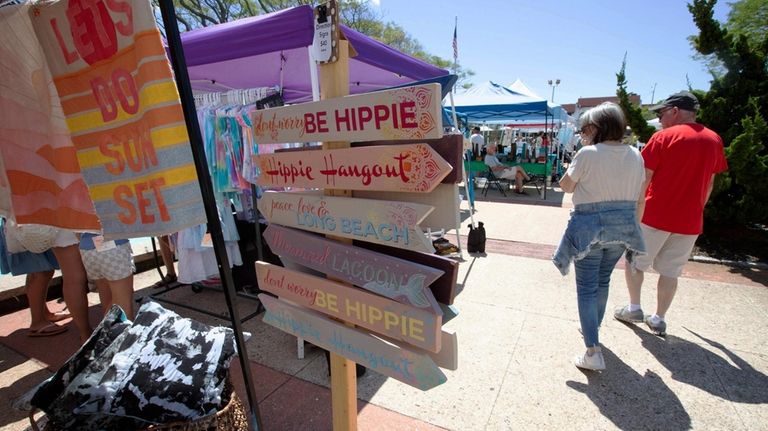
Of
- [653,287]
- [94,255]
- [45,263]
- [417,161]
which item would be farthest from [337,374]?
[653,287]

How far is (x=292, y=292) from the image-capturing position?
58.4 inches

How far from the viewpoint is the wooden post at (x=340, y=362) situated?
1.34 m

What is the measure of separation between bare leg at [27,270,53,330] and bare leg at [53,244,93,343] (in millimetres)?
591

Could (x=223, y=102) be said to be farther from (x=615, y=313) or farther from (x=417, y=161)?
(x=615, y=313)

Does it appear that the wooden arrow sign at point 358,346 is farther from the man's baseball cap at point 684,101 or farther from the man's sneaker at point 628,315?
the man's baseball cap at point 684,101

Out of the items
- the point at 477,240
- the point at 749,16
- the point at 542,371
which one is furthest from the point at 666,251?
the point at 749,16

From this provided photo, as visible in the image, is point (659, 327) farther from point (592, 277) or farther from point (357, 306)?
point (357, 306)

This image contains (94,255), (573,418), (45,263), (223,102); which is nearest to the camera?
(573,418)

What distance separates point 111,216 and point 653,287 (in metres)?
4.62

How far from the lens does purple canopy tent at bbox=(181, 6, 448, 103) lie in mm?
2467

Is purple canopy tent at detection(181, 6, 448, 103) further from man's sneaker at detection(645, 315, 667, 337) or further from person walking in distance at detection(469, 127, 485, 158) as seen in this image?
person walking in distance at detection(469, 127, 485, 158)

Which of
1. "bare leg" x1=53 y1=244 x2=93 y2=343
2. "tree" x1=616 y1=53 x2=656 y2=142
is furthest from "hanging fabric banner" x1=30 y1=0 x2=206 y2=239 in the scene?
"tree" x1=616 y1=53 x2=656 y2=142

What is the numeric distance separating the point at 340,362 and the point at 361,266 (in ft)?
1.61

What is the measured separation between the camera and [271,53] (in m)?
3.52
